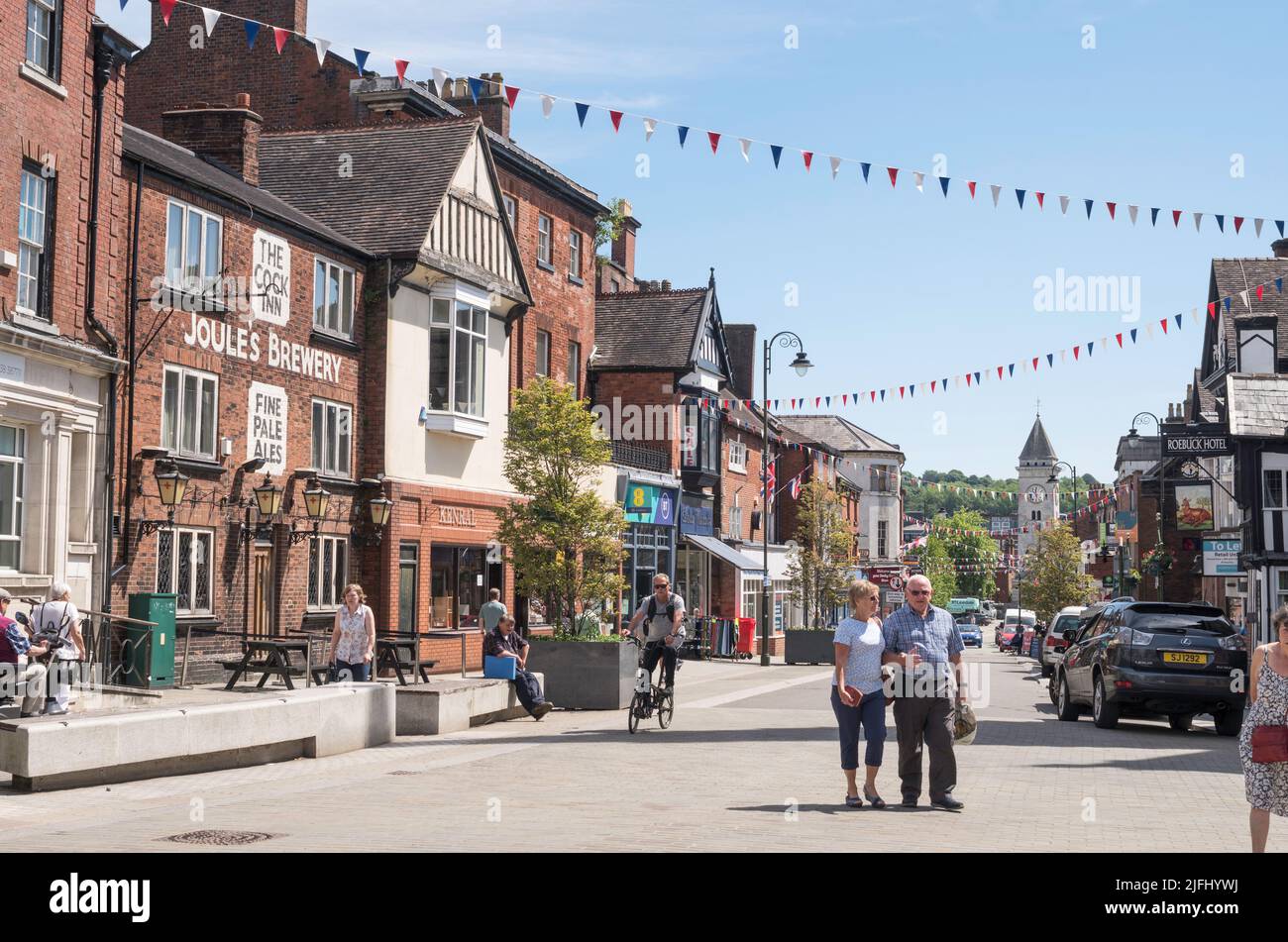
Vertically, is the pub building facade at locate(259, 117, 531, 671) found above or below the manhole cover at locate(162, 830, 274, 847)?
above

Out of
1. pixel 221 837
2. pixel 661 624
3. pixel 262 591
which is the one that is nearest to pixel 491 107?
pixel 262 591

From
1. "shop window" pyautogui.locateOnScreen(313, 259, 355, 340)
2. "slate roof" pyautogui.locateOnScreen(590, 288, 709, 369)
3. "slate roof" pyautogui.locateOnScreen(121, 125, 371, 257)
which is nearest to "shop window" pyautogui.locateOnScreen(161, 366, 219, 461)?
"slate roof" pyautogui.locateOnScreen(121, 125, 371, 257)

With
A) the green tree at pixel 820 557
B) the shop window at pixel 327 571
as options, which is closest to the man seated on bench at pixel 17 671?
the shop window at pixel 327 571

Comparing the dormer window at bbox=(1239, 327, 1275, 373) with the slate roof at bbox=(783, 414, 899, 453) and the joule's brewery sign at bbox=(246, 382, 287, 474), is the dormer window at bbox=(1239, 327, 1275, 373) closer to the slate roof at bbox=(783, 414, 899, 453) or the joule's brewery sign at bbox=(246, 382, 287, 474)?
the joule's brewery sign at bbox=(246, 382, 287, 474)

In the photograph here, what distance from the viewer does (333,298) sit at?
27.0 m

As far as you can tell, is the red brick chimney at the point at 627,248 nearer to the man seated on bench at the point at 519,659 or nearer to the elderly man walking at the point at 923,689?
the man seated on bench at the point at 519,659

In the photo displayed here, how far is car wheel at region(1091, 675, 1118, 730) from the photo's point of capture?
20.2 meters

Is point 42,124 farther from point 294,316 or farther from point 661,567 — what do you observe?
point 661,567

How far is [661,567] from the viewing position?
43.7 meters

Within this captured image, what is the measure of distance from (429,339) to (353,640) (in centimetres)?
1213

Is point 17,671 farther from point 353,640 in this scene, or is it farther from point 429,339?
point 429,339

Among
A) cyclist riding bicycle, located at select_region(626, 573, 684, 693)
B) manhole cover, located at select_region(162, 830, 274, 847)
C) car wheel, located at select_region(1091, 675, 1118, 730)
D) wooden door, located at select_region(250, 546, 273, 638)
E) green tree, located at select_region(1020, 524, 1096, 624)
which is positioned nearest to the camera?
manhole cover, located at select_region(162, 830, 274, 847)

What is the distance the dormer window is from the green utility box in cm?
3533
